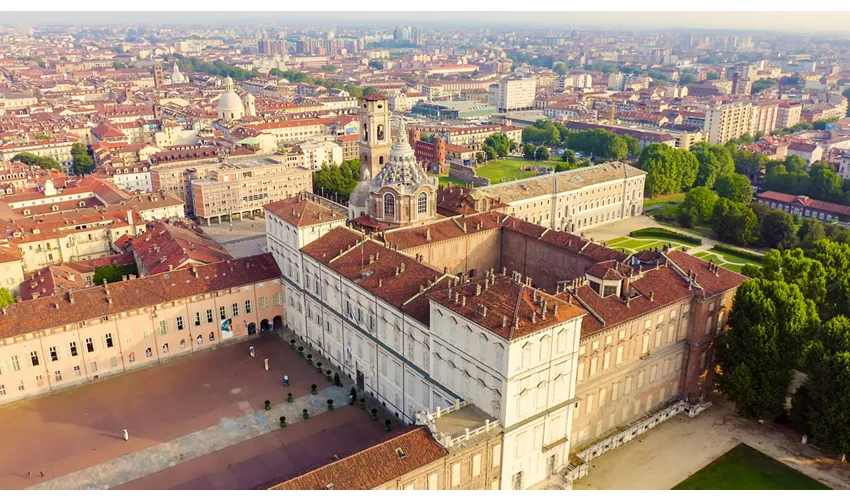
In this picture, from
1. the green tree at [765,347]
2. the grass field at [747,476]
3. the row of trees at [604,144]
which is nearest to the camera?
the grass field at [747,476]

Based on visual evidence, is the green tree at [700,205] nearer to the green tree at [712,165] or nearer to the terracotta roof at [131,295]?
the green tree at [712,165]

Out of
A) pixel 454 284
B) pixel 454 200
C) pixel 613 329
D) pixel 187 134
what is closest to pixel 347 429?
pixel 454 284

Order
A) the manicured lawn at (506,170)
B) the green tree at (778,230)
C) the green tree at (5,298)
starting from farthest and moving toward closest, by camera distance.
Answer: the manicured lawn at (506,170) → the green tree at (778,230) → the green tree at (5,298)

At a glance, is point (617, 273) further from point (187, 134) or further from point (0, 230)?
point (187, 134)

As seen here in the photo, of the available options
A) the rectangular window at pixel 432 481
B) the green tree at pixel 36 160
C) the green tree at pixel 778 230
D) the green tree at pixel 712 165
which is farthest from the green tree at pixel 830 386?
the green tree at pixel 36 160

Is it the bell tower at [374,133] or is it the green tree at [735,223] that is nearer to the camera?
the bell tower at [374,133]

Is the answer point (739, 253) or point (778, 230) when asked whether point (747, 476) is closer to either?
point (739, 253)

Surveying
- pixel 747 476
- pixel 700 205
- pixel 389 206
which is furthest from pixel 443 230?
pixel 700 205
